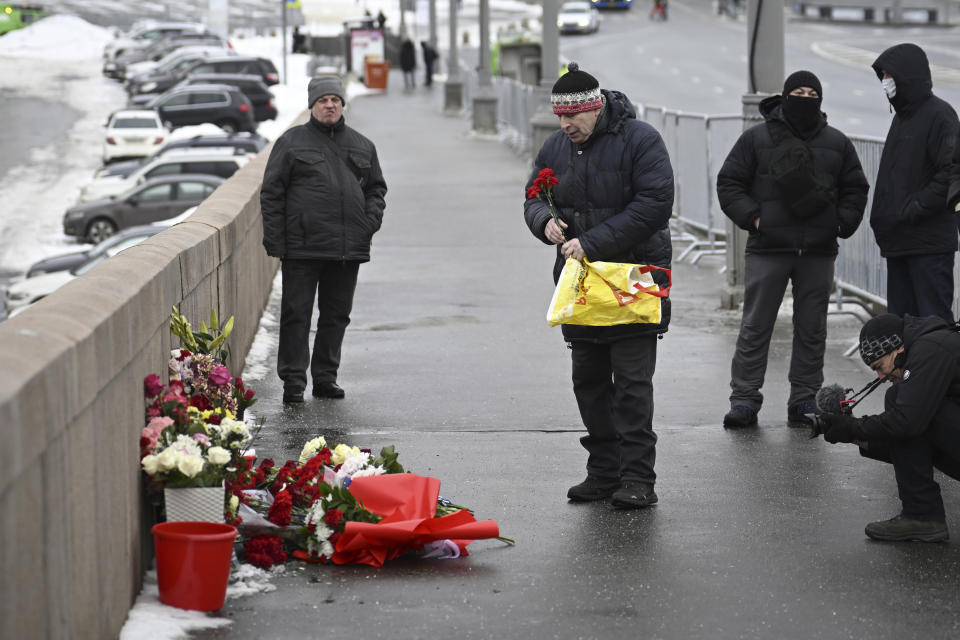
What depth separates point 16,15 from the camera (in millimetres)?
80438

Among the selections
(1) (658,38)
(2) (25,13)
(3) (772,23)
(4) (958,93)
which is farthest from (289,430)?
(2) (25,13)

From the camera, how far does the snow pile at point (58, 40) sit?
72562 millimetres

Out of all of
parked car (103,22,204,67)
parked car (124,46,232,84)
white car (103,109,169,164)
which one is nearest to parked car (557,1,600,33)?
parked car (103,22,204,67)

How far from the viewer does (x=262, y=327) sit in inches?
491

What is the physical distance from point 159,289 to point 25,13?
79.9 m

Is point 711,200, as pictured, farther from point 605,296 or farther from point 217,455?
point 217,455

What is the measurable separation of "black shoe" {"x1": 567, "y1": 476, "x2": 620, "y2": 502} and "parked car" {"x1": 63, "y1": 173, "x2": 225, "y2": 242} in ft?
61.1

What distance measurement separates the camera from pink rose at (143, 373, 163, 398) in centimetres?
577

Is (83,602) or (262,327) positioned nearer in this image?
(83,602)

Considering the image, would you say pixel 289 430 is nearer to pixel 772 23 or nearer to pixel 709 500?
pixel 709 500

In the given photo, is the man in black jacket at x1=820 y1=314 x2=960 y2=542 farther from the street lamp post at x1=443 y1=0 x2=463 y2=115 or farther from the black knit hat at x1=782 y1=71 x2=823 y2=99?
the street lamp post at x1=443 y1=0 x2=463 y2=115

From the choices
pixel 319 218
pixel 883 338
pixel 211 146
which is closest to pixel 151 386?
pixel 883 338

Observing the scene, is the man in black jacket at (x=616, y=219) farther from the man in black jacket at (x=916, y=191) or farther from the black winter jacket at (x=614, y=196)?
the man in black jacket at (x=916, y=191)

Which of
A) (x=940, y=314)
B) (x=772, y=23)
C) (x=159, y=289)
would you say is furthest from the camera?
(x=772, y=23)
